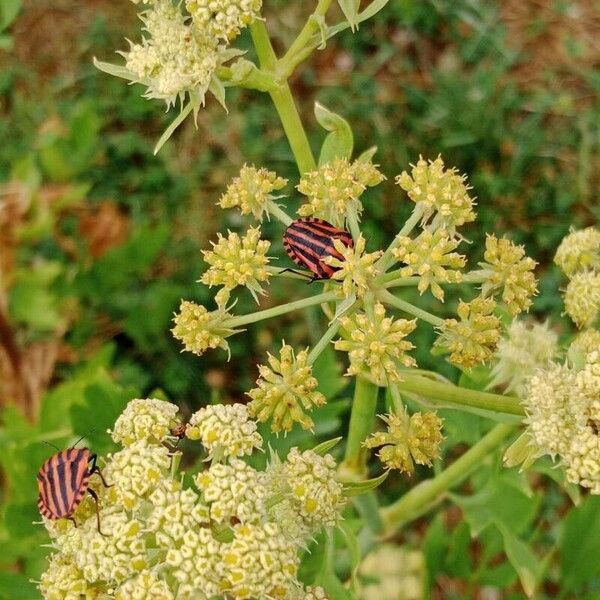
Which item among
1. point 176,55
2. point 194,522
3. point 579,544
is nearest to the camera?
point 194,522

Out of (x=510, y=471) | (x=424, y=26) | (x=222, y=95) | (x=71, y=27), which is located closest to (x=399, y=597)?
(x=510, y=471)

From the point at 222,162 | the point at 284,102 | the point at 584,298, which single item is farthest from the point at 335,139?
the point at 222,162

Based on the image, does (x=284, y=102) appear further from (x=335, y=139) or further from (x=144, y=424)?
(x=144, y=424)

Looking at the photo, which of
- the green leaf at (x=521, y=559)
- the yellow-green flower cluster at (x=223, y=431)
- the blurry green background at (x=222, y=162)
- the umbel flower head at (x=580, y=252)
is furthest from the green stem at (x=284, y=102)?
the blurry green background at (x=222, y=162)

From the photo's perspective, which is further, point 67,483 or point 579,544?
point 579,544

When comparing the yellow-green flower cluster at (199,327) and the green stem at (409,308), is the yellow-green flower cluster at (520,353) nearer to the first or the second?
the green stem at (409,308)

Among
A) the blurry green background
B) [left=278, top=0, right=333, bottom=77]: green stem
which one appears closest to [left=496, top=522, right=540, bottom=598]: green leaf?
the blurry green background
